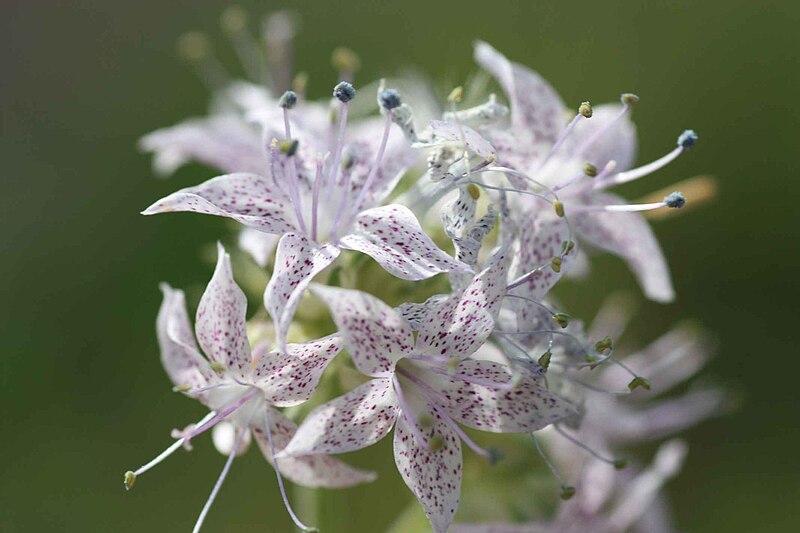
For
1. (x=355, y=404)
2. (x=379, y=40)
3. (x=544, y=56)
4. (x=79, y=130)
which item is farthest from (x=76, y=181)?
(x=355, y=404)

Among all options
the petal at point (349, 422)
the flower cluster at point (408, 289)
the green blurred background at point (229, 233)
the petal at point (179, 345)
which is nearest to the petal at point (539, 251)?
the flower cluster at point (408, 289)

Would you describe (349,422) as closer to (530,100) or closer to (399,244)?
(399,244)

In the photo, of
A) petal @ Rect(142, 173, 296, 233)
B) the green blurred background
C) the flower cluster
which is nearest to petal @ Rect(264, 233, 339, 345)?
the flower cluster

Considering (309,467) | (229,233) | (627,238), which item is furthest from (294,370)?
(229,233)

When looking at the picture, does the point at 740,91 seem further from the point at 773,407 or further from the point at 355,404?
the point at 355,404

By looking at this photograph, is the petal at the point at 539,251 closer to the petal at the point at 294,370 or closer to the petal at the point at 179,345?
the petal at the point at 294,370
